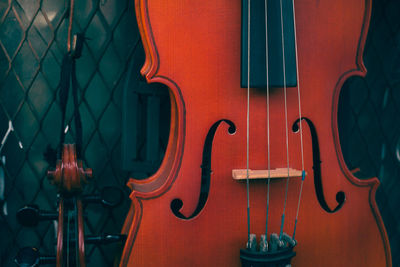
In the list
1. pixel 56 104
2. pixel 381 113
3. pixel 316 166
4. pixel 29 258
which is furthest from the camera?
pixel 381 113

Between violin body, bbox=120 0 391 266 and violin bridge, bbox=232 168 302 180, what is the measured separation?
0.02m

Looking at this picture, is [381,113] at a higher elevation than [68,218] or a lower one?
higher

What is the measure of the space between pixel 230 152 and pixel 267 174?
101 millimetres

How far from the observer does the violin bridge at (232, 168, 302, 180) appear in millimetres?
811

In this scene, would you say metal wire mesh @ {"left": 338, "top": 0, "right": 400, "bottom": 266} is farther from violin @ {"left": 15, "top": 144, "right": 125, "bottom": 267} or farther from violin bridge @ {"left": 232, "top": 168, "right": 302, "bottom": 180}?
violin @ {"left": 15, "top": 144, "right": 125, "bottom": 267}

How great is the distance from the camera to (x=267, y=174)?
2.71 ft

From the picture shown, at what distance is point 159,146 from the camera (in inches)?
44.2

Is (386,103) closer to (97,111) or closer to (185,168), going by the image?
(185,168)

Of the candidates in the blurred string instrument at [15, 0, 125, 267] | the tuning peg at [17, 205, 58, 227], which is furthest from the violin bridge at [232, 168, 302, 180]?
the tuning peg at [17, 205, 58, 227]

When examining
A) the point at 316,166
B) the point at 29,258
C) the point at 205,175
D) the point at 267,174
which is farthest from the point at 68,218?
the point at 316,166

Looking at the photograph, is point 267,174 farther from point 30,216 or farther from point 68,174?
point 30,216

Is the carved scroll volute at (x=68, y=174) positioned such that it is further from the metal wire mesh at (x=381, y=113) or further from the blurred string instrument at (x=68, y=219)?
the metal wire mesh at (x=381, y=113)

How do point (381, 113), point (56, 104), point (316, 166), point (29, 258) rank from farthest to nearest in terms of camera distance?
point (381, 113) → point (56, 104) → point (316, 166) → point (29, 258)

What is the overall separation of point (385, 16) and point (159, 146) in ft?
3.11
